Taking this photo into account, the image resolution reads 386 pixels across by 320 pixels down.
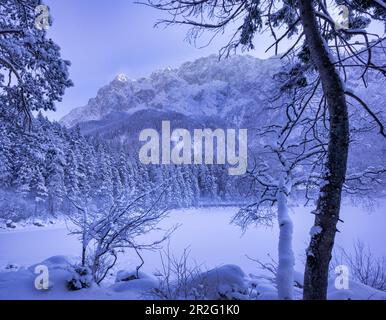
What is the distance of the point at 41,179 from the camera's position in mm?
30609

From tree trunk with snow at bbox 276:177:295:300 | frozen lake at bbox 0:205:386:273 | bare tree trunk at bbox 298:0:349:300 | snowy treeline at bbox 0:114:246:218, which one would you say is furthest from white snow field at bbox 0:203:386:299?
snowy treeline at bbox 0:114:246:218

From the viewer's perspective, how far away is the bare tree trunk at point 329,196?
7.94ft

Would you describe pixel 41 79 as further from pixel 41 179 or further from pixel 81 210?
pixel 41 179

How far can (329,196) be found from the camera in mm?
2459

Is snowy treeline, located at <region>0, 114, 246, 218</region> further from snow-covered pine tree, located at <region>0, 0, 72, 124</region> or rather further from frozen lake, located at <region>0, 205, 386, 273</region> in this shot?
snow-covered pine tree, located at <region>0, 0, 72, 124</region>

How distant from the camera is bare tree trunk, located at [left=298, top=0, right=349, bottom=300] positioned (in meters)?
2.42

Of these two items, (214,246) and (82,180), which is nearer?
(214,246)

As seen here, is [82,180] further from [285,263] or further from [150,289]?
[285,263]

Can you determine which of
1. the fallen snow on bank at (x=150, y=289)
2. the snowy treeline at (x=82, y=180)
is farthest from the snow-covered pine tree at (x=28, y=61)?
the snowy treeline at (x=82, y=180)

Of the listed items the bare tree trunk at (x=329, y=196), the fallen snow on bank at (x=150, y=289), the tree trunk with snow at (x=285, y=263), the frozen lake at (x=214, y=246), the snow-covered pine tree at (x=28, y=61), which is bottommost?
the frozen lake at (x=214, y=246)

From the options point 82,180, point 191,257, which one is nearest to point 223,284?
point 191,257

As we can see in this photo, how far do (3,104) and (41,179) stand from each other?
27.6 meters

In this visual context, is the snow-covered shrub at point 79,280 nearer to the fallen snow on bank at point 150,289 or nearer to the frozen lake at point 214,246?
the fallen snow on bank at point 150,289
